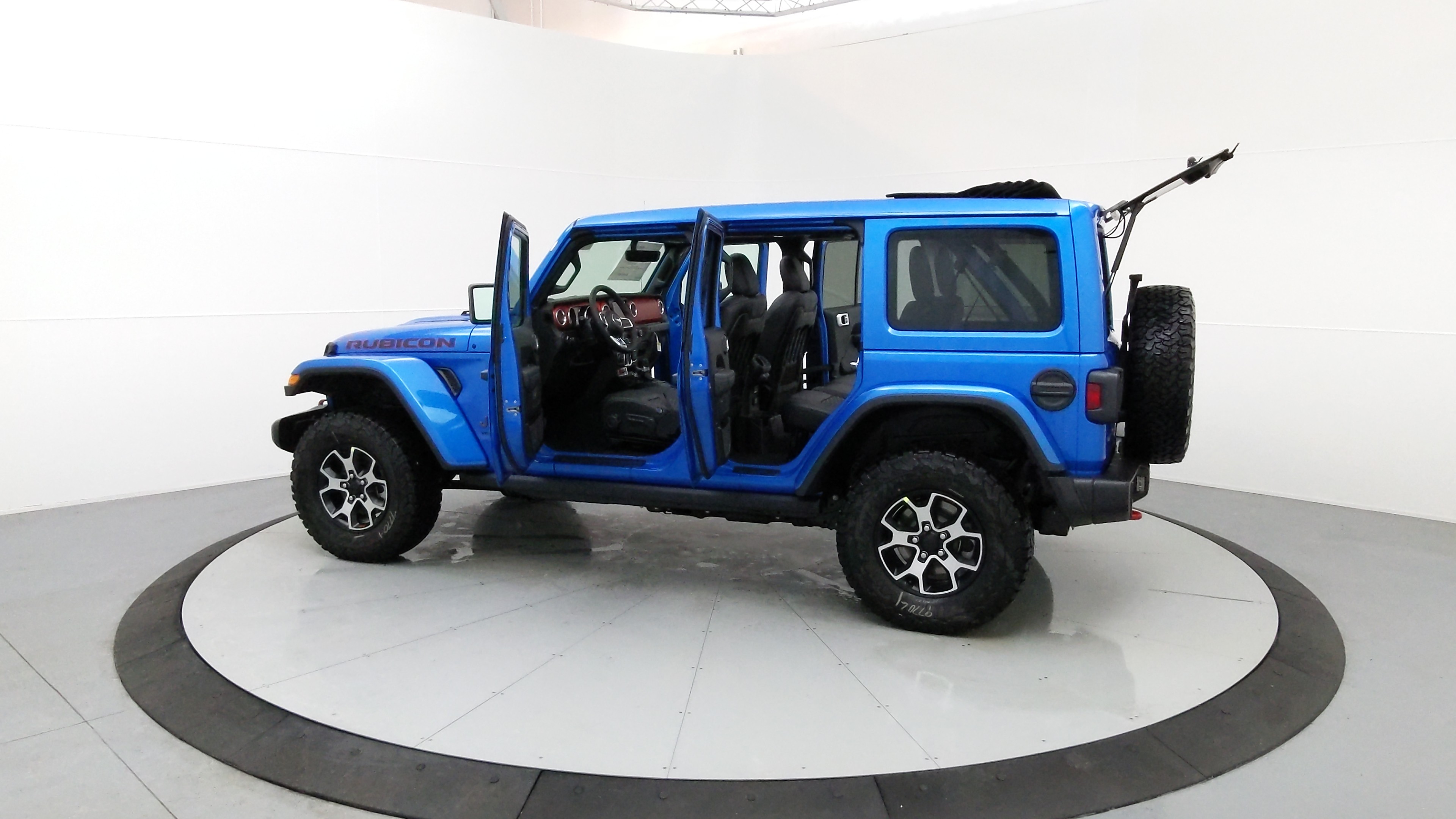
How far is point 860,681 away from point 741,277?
190 cm

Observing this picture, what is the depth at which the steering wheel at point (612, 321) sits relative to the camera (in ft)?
13.4

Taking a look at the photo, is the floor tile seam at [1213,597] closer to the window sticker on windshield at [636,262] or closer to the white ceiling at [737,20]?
the window sticker on windshield at [636,262]

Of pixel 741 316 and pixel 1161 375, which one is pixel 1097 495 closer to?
pixel 1161 375

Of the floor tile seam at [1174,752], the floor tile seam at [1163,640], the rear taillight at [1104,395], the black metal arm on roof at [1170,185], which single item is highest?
the black metal arm on roof at [1170,185]

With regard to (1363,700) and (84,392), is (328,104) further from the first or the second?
(1363,700)

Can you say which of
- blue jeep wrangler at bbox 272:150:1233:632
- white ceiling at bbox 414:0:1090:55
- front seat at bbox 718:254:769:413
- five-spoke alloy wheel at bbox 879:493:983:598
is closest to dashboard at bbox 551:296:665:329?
blue jeep wrangler at bbox 272:150:1233:632

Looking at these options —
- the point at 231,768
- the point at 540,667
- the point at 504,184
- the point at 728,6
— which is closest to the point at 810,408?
the point at 540,667

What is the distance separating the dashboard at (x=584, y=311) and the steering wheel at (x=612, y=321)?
0.07ft

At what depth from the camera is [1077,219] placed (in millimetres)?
3154

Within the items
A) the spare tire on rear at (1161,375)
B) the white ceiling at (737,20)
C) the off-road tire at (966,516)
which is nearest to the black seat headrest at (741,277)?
the off-road tire at (966,516)

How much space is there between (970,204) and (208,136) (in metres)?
4.57

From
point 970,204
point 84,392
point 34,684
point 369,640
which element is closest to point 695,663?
point 369,640

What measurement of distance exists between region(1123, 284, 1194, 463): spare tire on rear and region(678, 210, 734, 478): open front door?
156cm

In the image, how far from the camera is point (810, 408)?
12.6 feet
